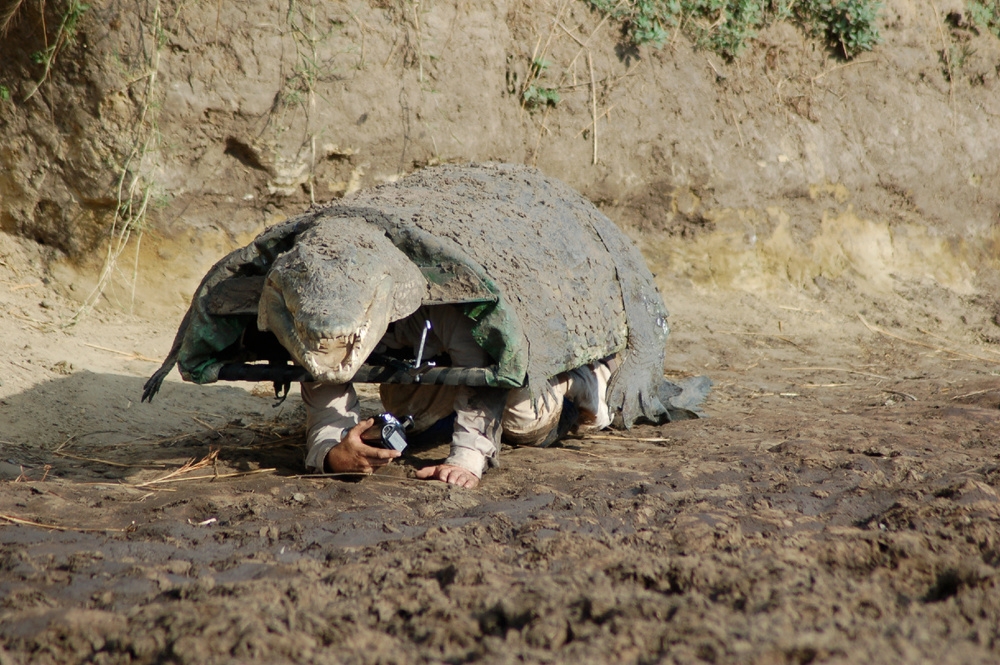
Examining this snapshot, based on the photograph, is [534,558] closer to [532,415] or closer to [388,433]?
[388,433]

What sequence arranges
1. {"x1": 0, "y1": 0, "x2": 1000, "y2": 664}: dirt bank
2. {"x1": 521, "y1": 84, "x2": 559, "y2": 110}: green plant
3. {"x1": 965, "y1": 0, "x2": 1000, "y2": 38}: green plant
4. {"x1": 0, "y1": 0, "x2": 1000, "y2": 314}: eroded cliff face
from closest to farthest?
1. {"x1": 0, "y1": 0, "x2": 1000, "y2": 664}: dirt bank
2. {"x1": 0, "y1": 0, "x2": 1000, "y2": 314}: eroded cliff face
3. {"x1": 521, "y1": 84, "x2": 559, "y2": 110}: green plant
4. {"x1": 965, "y1": 0, "x2": 1000, "y2": 38}: green plant

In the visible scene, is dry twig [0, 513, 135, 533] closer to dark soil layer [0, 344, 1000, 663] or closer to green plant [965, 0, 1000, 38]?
dark soil layer [0, 344, 1000, 663]

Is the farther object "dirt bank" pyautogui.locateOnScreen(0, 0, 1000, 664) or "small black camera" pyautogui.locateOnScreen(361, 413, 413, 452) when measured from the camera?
"small black camera" pyautogui.locateOnScreen(361, 413, 413, 452)

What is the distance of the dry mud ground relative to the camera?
190 cm

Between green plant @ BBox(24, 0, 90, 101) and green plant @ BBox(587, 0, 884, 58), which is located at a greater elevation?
green plant @ BBox(587, 0, 884, 58)

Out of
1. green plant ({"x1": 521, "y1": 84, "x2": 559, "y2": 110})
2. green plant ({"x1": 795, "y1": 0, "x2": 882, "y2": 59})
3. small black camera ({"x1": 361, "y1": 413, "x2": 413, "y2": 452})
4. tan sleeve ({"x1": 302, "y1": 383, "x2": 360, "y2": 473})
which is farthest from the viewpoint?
green plant ({"x1": 795, "y1": 0, "x2": 882, "y2": 59})

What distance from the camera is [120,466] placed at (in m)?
3.83

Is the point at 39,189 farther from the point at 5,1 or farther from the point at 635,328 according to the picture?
the point at 635,328

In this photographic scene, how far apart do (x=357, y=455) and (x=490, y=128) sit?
362 cm

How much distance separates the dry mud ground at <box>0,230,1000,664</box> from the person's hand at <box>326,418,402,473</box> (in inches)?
2.4

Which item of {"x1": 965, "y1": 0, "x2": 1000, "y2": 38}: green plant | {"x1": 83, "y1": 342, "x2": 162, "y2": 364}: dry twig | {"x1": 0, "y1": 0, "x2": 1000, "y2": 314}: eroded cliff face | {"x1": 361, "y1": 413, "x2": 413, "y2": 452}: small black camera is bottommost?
{"x1": 361, "y1": 413, "x2": 413, "y2": 452}: small black camera

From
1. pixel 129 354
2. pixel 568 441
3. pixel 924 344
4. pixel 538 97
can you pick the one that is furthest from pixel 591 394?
pixel 924 344

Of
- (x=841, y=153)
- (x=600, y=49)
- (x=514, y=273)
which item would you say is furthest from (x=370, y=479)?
(x=841, y=153)

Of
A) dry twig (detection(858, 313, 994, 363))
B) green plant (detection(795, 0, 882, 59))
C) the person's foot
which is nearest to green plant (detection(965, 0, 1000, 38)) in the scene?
green plant (detection(795, 0, 882, 59))
